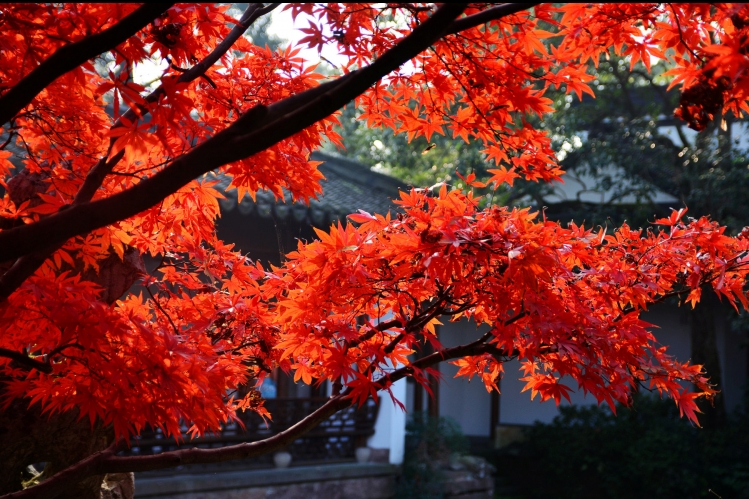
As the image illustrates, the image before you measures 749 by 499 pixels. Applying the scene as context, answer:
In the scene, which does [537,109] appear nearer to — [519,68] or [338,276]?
[519,68]

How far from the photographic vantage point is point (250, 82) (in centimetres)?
314

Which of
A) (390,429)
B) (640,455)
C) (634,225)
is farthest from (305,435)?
(634,225)

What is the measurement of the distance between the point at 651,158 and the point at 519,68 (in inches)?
347

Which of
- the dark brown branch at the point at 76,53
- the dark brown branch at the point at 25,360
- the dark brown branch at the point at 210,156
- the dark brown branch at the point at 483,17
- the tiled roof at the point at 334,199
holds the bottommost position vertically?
the dark brown branch at the point at 25,360

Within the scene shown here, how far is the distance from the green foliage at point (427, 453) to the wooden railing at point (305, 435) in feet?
2.58

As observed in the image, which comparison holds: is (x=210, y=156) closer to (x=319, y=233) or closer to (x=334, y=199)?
(x=319, y=233)

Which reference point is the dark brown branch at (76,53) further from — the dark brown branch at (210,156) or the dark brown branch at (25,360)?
the dark brown branch at (25,360)

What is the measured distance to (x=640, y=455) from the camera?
10.0 meters

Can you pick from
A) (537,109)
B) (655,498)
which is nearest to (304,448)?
(655,498)

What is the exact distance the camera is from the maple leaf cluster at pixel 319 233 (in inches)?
74.5

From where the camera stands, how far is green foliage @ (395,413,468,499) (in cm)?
943

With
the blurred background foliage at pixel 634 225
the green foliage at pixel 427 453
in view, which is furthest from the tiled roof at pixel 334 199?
the green foliage at pixel 427 453

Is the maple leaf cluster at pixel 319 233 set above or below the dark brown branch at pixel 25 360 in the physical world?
above

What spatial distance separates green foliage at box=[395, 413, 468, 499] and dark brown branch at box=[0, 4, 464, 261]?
8.34 m
